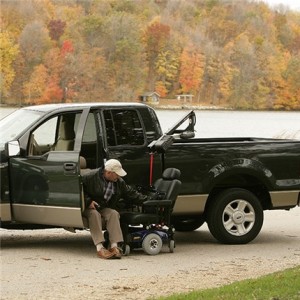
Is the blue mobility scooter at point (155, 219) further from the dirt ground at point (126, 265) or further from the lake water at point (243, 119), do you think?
the lake water at point (243, 119)

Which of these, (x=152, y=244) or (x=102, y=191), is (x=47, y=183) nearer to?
(x=102, y=191)

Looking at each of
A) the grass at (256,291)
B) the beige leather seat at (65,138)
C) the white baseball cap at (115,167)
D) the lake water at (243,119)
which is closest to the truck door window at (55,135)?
the beige leather seat at (65,138)

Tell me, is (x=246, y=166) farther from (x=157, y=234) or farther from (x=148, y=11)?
(x=148, y=11)

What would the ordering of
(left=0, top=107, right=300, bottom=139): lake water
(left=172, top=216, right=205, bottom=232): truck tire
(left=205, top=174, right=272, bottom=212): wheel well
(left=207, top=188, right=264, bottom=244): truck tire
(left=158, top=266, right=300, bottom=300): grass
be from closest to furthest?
(left=158, top=266, right=300, bottom=300): grass → (left=207, top=188, right=264, bottom=244): truck tire → (left=205, top=174, right=272, bottom=212): wheel well → (left=172, top=216, right=205, bottom=232): truck tire → (left=0, top=107, right=300, bottom=139): lake water

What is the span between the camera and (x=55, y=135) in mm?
12586

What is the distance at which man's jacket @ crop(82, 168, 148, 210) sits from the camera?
11.6 meters

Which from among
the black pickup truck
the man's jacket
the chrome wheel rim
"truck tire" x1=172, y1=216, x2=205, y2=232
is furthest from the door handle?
"truck tire" x1=172, y1=216, x2=205, y2=232

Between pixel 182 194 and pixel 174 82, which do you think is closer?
pixel 182 194

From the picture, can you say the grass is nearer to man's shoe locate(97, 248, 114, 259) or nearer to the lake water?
man's shoe locate(97, 248, 114, 259)

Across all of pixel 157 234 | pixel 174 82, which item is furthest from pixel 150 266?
pixel 174 82

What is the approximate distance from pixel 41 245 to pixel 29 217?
2.88 ft

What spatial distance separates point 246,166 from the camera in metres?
12.9

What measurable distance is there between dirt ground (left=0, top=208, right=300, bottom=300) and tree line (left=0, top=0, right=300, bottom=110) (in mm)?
55467

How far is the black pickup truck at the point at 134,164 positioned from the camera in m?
11.8
